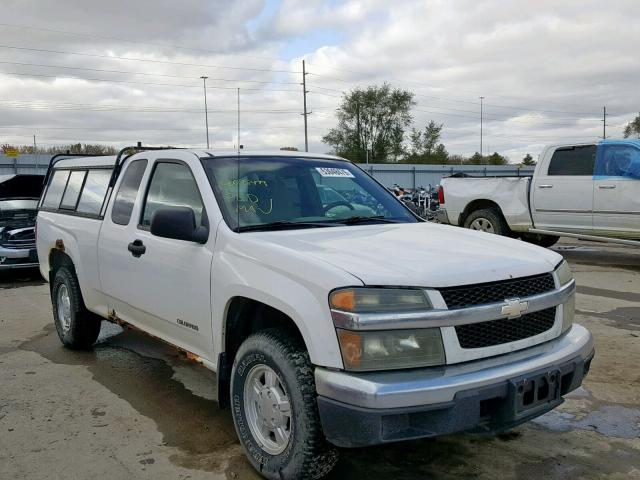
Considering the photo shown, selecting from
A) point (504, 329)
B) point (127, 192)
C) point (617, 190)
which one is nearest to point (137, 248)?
point (127, 192)

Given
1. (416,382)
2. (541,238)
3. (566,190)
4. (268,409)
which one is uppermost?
(566,190)

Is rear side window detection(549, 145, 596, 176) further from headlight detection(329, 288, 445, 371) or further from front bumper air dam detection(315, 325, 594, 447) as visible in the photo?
headlight detection(329, 288, 445, 371)

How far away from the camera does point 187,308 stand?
3.72m

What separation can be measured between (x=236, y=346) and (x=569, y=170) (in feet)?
27.1

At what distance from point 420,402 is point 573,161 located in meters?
8.64

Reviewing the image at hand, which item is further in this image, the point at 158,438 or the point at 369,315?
the point at 158,438

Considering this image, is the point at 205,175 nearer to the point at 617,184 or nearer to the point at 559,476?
the point at 559,476

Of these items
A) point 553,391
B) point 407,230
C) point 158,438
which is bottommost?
point 158,438

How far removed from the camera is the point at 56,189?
612 centimetres

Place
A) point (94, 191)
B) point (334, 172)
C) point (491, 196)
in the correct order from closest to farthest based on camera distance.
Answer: point (334, 172) < point (94, 191) < point (491, 196)

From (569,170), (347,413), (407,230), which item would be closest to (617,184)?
(569,170)

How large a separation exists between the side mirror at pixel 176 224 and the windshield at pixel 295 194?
218 millimetres

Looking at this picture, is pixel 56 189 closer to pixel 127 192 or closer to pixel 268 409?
pixel 127 192

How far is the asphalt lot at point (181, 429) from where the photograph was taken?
3369mm
